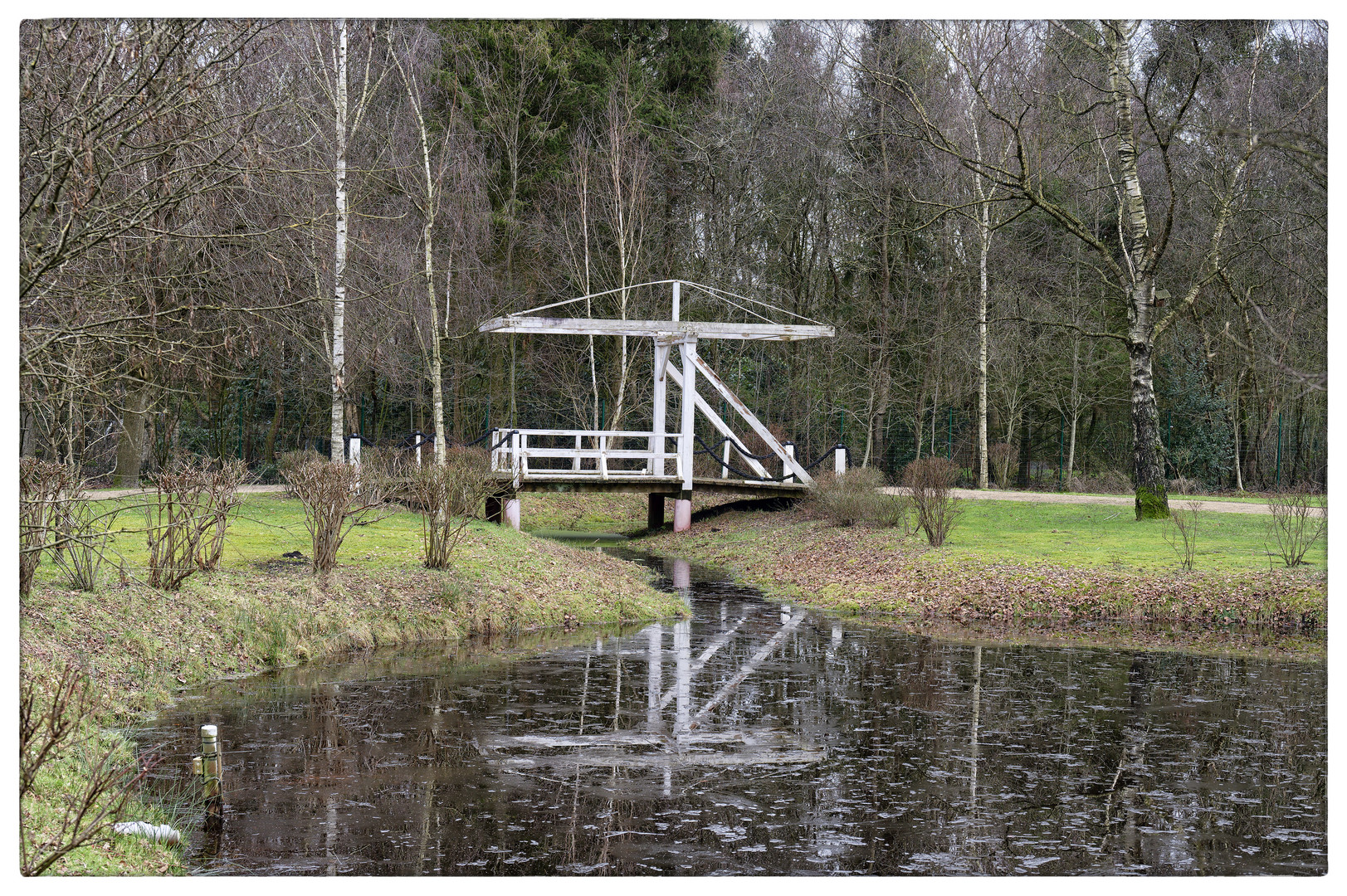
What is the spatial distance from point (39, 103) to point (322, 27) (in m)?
11.7

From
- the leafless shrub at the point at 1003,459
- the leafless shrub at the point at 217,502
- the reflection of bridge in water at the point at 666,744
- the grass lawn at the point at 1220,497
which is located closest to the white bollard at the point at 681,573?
the reflection of bridge in water at the point at 666,744

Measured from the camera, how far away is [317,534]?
10781 mm

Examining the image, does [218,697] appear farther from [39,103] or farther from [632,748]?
[39,103]

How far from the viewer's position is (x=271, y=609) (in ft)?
31.0

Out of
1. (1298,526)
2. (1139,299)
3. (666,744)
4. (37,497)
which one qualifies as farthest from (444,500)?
(1139,299)

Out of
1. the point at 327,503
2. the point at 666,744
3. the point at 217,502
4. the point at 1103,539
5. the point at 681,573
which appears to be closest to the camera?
the point at 666,744

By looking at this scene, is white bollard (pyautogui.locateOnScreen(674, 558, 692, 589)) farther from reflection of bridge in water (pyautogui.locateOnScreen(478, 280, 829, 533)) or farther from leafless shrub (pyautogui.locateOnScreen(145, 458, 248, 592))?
leafless shrub (pyautogui.locateOnScreen(145, 458, 248, 592))

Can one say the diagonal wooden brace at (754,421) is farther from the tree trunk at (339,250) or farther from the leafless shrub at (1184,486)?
the leafless shrub at (1184,486)

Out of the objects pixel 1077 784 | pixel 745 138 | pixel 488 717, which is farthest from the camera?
pixel 745 138

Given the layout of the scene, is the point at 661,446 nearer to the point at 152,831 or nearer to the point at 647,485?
the point at 647,485

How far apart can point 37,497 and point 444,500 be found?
5386mm

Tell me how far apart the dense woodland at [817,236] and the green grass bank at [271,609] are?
6.63ft

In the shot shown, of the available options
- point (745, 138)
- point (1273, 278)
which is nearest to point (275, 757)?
point (1273, 278)

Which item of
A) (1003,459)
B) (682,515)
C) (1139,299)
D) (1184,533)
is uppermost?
(1139,299)
